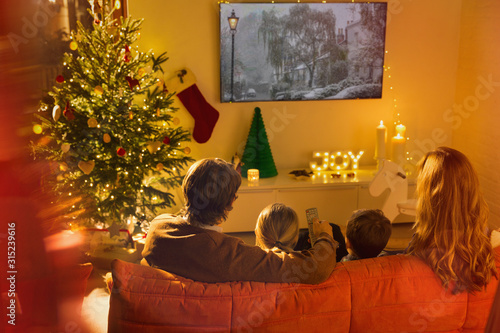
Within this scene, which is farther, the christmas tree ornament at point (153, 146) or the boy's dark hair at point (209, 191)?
the christmas tree ornament at point (153, 146)

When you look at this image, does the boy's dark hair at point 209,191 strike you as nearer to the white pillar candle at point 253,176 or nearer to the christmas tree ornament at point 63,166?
the christmas tree ornament at point 63,166

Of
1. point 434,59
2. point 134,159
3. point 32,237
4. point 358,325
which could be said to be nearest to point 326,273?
point 358,325

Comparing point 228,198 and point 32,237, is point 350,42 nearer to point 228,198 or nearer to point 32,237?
point 228,198

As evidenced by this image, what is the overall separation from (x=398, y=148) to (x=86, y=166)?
267 cm

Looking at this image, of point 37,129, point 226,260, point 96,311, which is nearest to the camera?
point 226,260

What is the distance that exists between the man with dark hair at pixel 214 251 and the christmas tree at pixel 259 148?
2414 millimetres

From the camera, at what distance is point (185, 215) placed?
2.02m

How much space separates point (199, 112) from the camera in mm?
4398

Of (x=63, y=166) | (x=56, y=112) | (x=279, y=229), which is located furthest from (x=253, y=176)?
(x=279, y=229)

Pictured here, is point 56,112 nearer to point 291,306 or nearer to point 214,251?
point 214,251

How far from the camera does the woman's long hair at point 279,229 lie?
2045 mm

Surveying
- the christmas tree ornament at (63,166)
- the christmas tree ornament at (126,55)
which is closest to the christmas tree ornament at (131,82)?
the christmas tree ornament at (126,55)

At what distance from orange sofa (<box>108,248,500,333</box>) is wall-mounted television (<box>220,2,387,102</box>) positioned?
9.18ft

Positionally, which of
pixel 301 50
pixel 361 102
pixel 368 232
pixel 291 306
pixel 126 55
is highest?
pixel 301 50
